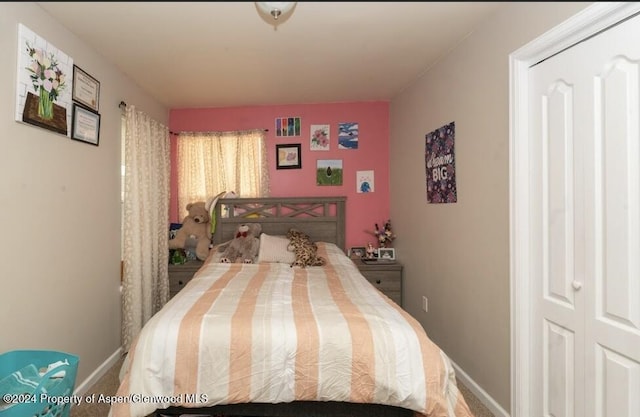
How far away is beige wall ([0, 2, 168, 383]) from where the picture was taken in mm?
1565

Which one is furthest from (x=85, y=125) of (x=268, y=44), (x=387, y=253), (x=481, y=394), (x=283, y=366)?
(x=481, y=394)

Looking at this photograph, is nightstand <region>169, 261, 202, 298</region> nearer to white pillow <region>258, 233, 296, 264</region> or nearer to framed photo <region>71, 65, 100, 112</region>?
white pillow <region>258, 233, 296, 264</region>

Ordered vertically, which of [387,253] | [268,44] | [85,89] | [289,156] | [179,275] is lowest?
[179,275]

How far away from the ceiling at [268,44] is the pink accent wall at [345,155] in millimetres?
257

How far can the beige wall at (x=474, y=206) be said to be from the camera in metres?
1.75

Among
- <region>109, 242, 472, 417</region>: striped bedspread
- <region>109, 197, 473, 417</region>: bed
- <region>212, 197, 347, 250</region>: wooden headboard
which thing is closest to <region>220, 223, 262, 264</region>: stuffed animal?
<region>212, 197, 347, 250</region>: wooden headboard

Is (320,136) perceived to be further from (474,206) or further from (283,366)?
(283,366)

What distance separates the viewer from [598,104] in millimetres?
1319

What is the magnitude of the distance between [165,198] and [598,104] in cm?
331

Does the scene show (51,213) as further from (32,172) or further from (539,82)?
(539,82)

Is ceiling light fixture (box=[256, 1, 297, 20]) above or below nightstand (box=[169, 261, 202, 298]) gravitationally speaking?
above

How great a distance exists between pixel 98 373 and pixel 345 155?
283cm

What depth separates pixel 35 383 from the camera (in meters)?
1.44

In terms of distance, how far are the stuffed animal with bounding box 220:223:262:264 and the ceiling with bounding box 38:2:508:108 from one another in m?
1.36
